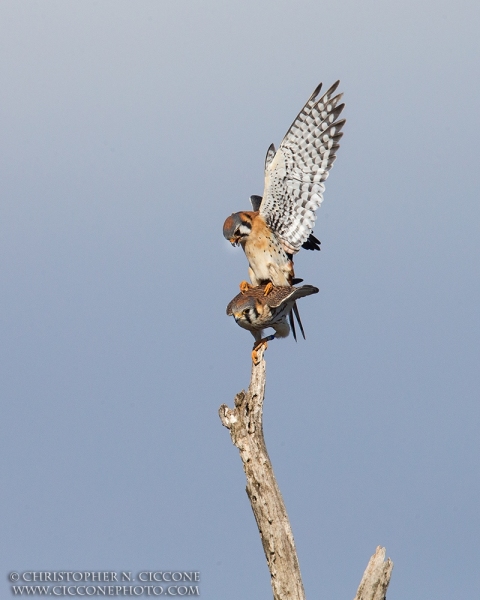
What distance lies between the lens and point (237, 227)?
8234 millimetres

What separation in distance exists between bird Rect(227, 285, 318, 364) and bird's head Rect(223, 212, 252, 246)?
2.38 feet

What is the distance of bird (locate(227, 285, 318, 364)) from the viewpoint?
7.46 metres

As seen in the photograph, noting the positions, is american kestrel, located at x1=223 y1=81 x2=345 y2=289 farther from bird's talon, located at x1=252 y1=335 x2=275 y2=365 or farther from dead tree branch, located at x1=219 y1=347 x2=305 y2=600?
dead tree branch, located at x1=219 y1=347 x2=305 y2=600

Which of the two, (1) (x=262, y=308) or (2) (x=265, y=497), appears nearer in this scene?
(2) (x=265, y=497)

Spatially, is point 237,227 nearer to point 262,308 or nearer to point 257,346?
point 262,308

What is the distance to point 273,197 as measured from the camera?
850 cm

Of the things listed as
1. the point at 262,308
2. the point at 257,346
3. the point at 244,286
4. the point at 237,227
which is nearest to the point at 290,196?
the point at 237,227

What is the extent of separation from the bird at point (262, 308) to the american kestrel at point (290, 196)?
2.03 feet

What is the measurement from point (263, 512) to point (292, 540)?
1.19 feet

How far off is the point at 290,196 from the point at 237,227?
28.9 inches

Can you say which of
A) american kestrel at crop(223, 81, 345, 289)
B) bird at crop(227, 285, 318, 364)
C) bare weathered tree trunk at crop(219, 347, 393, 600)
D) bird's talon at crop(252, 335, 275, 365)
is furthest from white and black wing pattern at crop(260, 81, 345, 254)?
bare weathered tree trunk at crop(219, 347, 393, 600)

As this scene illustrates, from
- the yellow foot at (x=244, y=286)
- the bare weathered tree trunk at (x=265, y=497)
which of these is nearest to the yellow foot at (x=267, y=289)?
the yellow foot at (x=244, y=286)

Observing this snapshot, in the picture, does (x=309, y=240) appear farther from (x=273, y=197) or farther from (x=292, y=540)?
(x=292, y=540)

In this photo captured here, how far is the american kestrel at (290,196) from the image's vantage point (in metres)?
8.33
